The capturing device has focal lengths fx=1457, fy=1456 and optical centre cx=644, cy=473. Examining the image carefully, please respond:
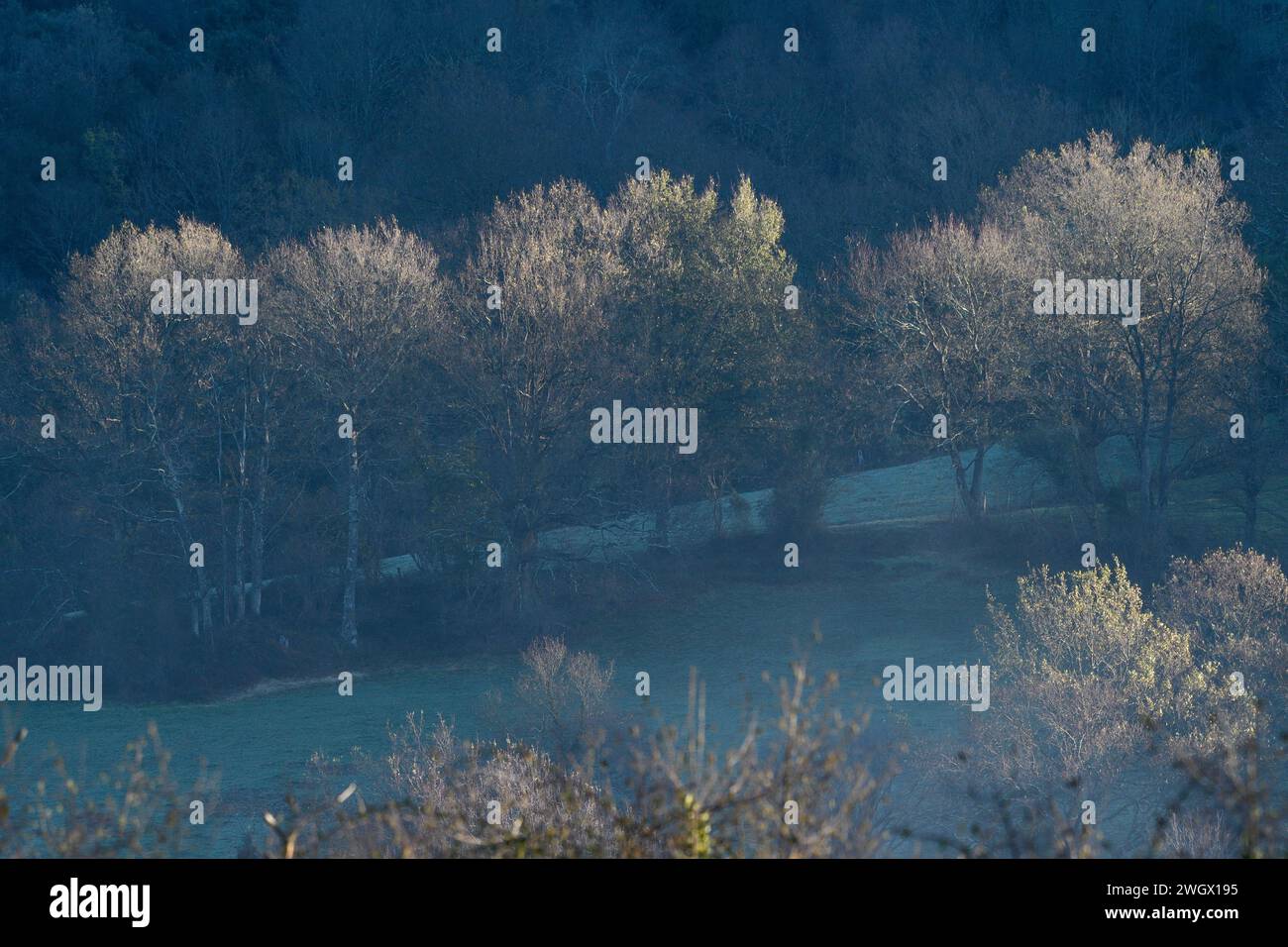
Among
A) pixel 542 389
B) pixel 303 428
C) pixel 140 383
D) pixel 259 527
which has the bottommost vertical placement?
pixel 259 527

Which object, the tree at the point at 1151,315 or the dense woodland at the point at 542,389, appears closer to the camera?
the tree at the point at 1151,315

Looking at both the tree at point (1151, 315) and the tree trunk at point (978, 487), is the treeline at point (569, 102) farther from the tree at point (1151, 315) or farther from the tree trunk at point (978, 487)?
the tree trunk at point (978, 487)

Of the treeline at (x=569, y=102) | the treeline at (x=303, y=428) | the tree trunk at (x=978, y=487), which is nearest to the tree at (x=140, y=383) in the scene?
the treeline at (x=303, y=428)

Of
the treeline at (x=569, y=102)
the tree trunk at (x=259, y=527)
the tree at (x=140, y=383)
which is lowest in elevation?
the tree trunk at (x=259, y=527)

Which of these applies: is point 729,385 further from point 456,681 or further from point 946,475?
point 456,681

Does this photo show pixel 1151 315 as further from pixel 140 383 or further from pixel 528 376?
pixel 140 383

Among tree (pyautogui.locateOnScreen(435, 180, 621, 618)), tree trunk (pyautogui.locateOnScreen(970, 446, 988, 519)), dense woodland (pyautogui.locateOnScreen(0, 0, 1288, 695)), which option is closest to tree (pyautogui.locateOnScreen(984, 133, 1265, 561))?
dense woodland (pyautogui.locateOnScreen(0, 0, 1288, 695))

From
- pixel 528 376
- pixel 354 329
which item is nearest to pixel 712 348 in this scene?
pixel 528 376
